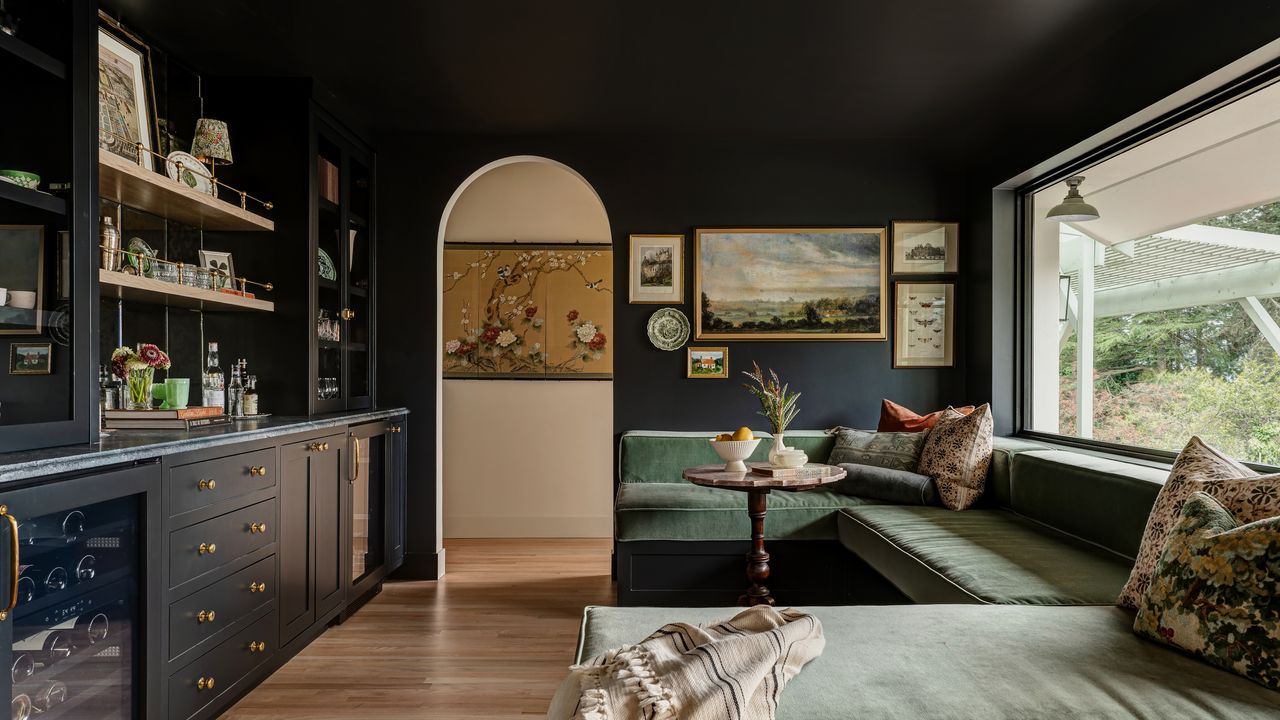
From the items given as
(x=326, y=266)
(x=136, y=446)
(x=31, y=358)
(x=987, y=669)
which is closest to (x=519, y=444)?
(x=326, y=266)

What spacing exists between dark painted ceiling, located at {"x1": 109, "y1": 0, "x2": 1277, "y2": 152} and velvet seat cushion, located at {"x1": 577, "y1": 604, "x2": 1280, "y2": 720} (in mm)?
2080

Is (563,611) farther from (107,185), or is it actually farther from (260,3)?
(260,3)

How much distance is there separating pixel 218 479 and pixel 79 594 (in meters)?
0.59

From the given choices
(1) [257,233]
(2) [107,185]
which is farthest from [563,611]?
(2) [107,185]

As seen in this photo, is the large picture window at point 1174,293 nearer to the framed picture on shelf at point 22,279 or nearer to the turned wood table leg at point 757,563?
the turned wood table leg at point 757,563

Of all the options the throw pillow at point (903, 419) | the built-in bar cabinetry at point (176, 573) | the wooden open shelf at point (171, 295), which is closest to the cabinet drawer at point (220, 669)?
the built-in bar cabinetry at point (176, 573)

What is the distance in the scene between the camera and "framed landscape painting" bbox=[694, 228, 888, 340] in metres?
4.37

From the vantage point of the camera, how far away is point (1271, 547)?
55.5 inches

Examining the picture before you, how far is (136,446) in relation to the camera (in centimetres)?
196

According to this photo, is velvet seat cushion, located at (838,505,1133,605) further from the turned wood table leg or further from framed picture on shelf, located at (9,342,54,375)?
framed picture on shelf, located at (9,342,54,375)

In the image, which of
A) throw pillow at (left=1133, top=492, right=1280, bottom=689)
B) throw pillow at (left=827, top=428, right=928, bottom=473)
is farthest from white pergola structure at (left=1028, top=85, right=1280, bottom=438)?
throw pillow at (left=1133, top=492, right=1280, bottom=689)

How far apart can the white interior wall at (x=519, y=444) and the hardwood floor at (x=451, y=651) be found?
77 cm

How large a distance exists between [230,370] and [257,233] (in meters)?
0.64

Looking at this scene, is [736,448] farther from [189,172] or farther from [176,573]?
[189,172]
